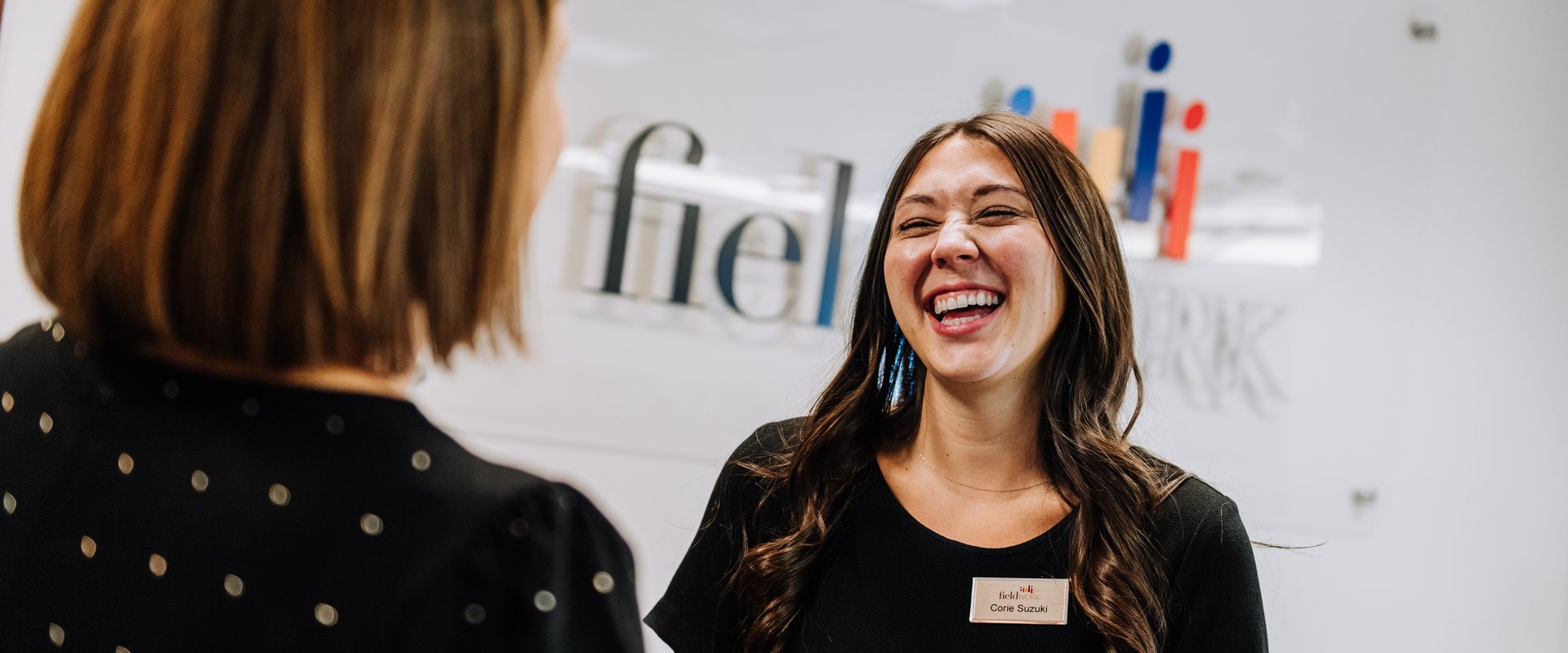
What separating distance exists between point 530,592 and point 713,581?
1.02m

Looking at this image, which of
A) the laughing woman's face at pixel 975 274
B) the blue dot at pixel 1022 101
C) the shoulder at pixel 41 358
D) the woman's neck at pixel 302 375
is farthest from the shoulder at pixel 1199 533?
the blue dot at pixel 1022 101

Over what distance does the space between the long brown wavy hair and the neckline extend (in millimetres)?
19

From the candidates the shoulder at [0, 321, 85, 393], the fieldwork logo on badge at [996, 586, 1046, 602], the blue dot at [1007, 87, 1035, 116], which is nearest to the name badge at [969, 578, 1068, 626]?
the fieldwork logo on badge at [996, 586, 1046, 602]

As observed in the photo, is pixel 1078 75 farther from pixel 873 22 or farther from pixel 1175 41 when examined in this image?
pixel 873 22

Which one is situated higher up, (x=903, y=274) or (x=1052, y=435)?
(x=903, y=274)

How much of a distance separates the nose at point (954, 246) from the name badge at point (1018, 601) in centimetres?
47

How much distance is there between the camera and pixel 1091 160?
11.2 ft

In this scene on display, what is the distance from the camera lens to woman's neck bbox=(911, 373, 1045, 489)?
1715mm

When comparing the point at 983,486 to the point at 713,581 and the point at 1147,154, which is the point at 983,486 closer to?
the point at 713,581

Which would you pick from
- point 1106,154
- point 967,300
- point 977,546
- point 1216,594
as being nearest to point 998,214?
point 967,300

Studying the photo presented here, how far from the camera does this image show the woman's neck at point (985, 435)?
5.63ft

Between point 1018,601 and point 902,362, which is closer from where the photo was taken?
point 1018,601

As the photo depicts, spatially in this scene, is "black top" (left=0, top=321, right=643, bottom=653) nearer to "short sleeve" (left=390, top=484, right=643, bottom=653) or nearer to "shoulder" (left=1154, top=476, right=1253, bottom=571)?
"short sleeve" (left=390, top=484, right=643, bottom=653)

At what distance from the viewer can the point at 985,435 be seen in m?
1.73
